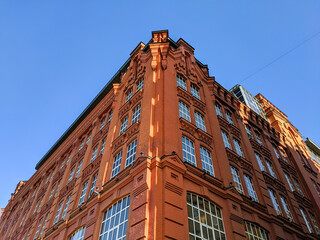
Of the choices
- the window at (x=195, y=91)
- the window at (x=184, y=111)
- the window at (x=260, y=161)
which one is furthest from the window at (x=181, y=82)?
the window at (x=260, y=161)

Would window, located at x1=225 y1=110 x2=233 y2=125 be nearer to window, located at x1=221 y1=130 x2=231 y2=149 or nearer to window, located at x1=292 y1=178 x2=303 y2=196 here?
window, located at x1=221 y1=130 x2=231 y2=149

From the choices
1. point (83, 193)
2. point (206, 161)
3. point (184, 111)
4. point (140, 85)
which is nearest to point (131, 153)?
point (206, 161)

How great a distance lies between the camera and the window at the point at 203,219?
35.0 feet

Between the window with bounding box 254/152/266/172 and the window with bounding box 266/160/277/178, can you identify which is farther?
the window with bounding box 266/160/277/178

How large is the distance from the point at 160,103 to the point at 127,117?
12.8 feet

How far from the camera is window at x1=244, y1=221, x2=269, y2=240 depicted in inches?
519

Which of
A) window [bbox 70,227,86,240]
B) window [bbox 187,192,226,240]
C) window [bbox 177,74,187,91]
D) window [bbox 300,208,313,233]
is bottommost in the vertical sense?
window [bbox 187,192,226,240]

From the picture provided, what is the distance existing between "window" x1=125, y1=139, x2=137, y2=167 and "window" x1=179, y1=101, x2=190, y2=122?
3.43 m

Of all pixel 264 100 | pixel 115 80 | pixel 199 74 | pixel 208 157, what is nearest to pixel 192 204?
pixel 208 157

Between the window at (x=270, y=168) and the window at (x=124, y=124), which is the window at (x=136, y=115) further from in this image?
the window at (x=270, y=168)

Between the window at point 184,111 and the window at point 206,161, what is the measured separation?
226 centimetres

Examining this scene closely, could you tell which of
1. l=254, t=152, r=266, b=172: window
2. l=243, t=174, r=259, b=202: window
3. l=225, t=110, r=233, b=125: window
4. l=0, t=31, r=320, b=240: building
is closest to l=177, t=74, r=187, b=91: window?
l=0, t=31, r=320, b=240: building

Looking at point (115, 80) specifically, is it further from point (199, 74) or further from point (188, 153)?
point (188, 153)

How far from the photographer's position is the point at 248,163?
1817 centimetres
